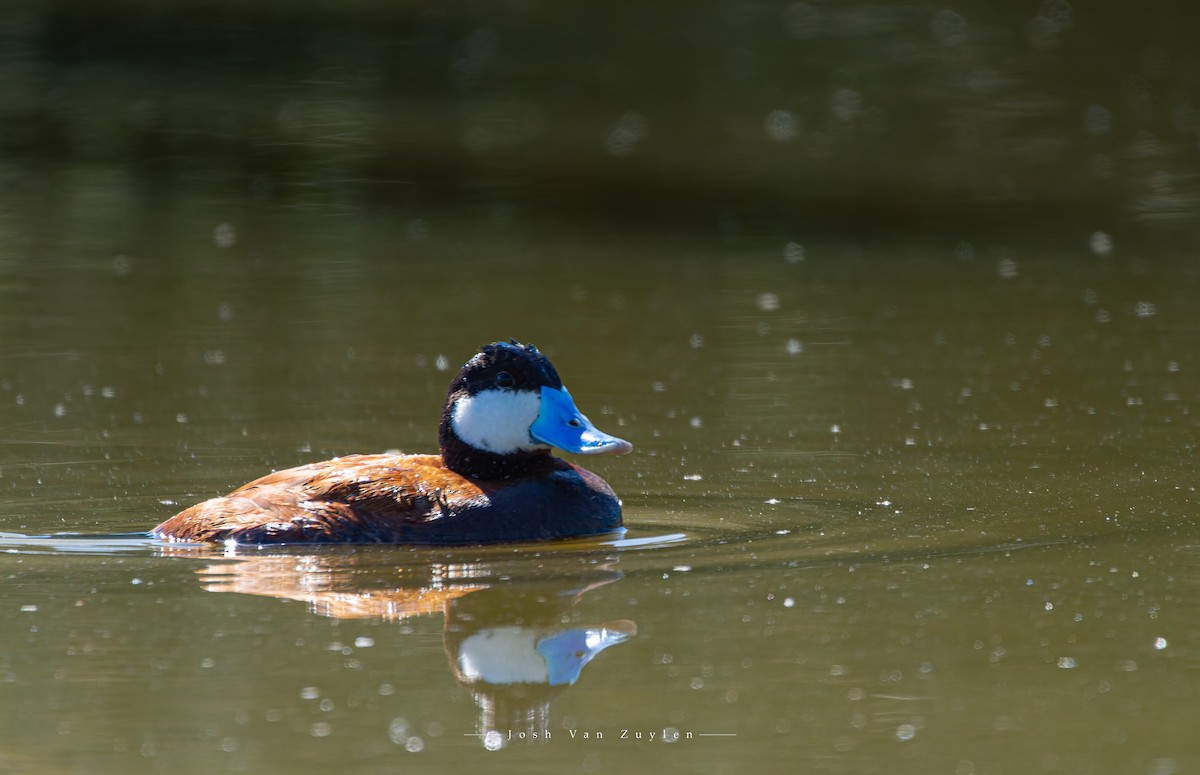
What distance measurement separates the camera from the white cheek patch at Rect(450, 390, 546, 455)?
28.8 ft

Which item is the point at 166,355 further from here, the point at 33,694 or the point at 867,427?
the point at 33,694

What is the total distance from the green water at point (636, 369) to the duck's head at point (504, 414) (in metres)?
0.62

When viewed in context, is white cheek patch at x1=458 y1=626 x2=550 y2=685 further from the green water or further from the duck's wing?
the duck's wing

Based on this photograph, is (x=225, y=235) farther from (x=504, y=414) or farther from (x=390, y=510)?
(x=390, y=510)

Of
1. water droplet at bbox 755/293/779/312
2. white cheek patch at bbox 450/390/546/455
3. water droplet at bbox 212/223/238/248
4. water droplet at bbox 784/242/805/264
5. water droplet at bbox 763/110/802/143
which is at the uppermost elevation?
white cheek patch at bbox 450/390/546/455

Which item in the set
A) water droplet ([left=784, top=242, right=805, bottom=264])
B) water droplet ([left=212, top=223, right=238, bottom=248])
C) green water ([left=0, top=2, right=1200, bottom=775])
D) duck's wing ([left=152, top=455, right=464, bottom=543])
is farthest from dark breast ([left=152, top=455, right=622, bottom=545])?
water droplet ([left=212, top=223, right=238, bottom=248])

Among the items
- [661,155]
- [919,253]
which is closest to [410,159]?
[661,155]

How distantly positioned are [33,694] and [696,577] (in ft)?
8.63

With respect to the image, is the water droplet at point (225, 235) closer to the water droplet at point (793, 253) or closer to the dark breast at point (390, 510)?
the water droplet at point (793, 253)

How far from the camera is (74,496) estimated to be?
9445 millimetres

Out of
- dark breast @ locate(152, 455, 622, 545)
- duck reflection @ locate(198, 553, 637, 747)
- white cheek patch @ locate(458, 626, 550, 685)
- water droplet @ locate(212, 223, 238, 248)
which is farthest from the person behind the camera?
water droplet @ locate(212, 223, 238, 248)

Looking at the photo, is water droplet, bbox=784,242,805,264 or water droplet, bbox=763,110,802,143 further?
water droplet, bbox=763,110,802,143

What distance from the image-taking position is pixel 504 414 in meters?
8.77

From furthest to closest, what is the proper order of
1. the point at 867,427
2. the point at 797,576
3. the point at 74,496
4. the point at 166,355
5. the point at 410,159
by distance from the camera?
the point at 410,159 < the point at 166,355 < the point at 867,427 < the point at 74,496 < the point at 797,576
